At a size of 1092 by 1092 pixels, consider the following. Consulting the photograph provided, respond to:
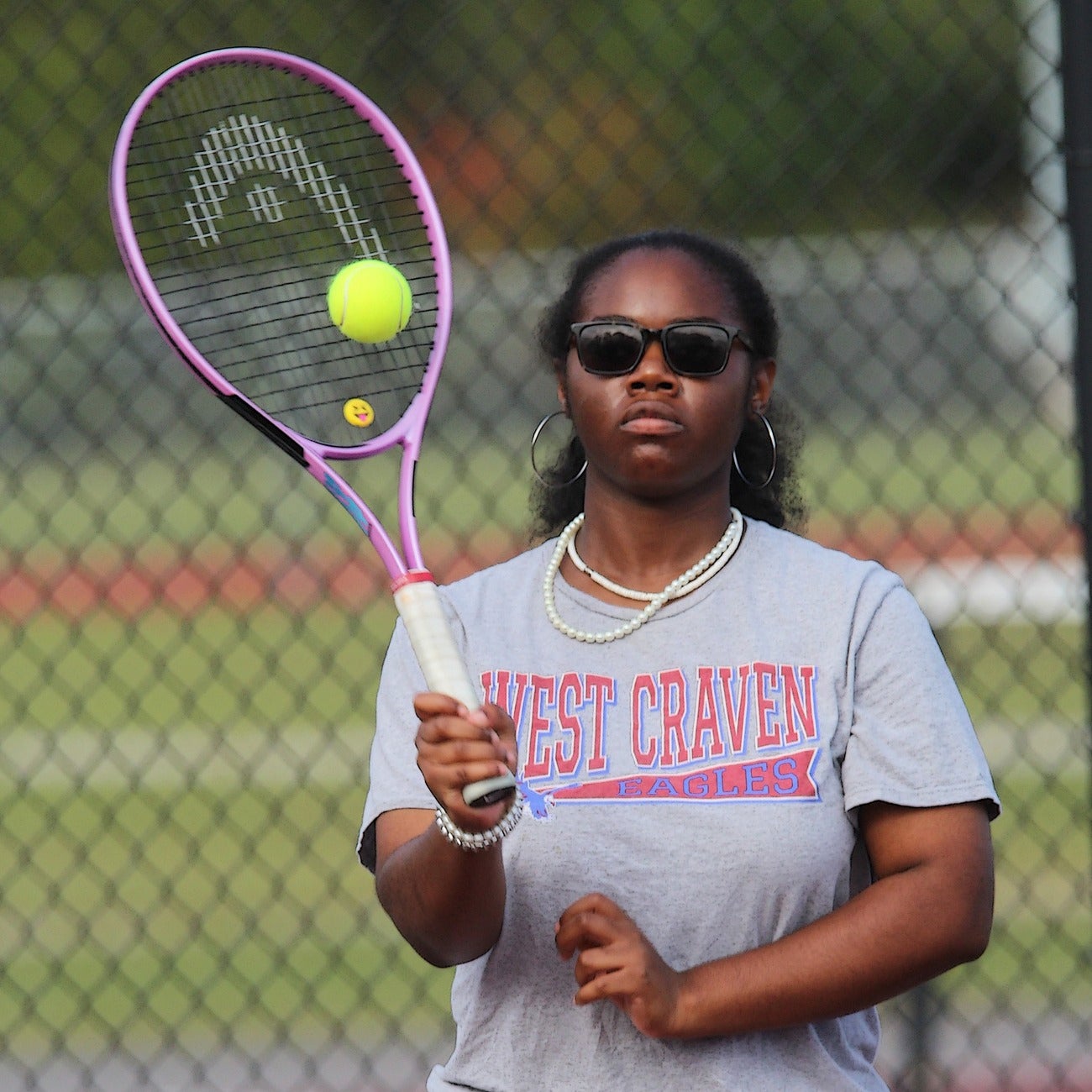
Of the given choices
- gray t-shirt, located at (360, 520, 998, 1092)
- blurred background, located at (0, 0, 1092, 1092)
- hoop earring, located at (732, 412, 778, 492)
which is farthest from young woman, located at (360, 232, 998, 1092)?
blurred background, located at (0, 0, 1092, 1092)

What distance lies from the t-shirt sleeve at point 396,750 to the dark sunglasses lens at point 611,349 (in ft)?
1.25

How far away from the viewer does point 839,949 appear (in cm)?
160

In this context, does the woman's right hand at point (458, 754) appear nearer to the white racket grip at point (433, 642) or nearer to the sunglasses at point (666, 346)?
the white racket grip at point (433, 642)

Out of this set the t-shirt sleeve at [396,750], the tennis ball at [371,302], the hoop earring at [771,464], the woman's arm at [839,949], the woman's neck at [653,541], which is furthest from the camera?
the hoop earring at [771,464]

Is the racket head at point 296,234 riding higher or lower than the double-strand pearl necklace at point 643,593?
higher

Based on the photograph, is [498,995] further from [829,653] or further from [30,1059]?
[30,1059]

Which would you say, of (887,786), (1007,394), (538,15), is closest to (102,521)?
(887,786)

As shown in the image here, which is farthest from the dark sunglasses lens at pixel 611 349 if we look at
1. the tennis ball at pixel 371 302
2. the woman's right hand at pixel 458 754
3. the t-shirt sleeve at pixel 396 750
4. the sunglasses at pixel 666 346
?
the woman's right hand at pixel 458 754

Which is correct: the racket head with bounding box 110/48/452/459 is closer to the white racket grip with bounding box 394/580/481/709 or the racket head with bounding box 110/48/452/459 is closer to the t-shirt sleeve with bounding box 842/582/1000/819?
the white racket grip with bounding box 394/580/481/709

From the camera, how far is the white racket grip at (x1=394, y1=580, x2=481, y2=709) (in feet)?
5.02

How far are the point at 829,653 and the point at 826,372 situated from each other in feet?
34.7

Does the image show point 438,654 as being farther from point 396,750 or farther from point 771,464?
point 771,464

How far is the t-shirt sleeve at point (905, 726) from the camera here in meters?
1.63

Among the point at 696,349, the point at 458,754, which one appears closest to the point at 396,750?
the point at 458,754
